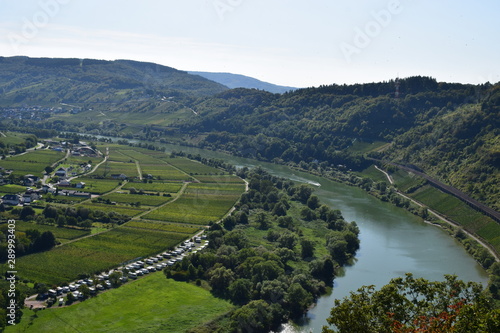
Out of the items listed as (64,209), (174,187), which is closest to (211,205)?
(174,187)

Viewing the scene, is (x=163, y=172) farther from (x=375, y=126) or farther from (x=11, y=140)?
(x=375, y=126)

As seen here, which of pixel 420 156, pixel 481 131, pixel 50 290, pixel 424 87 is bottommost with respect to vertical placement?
pixel 50 290

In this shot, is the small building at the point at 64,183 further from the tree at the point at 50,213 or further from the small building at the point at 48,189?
the tree at the point at 50,213

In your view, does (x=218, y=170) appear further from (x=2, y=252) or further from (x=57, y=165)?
(x=2, y=252)

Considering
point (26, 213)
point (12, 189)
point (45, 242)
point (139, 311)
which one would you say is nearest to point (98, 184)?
point (12, 189)

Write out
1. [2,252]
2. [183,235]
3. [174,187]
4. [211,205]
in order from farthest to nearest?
1. [174,187]
2. [211,205]
3. [183,235]
4. [2,252]

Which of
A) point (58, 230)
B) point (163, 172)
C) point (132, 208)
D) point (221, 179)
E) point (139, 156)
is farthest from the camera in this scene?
point (139, 156)

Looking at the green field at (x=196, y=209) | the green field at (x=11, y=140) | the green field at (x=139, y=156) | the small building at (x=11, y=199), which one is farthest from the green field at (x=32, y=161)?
the green field at (x=196, y=209)
